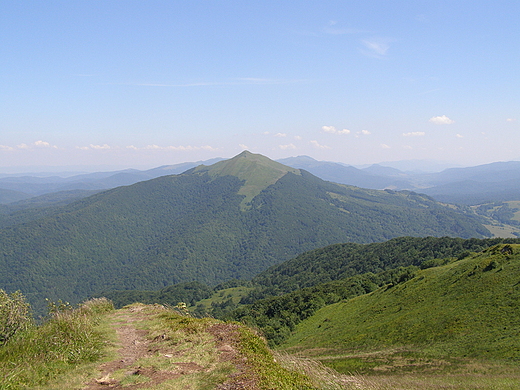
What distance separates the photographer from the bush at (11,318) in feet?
38.9

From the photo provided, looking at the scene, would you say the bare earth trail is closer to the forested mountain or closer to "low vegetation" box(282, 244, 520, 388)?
"low vegetation" box(282, 244, 520, 388)

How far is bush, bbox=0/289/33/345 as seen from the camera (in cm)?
1184

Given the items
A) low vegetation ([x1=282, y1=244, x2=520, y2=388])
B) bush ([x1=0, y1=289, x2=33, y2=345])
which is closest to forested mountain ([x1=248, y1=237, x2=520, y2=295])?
low vegetation ([x1=282, y1=244, x2=520, y2=388])

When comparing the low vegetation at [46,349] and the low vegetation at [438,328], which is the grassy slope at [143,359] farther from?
the low vegetation at [438,328]

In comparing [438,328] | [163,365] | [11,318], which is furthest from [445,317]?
[11,318]

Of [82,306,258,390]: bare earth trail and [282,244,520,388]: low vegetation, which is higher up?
[82,306,258,390]: bare earth trail

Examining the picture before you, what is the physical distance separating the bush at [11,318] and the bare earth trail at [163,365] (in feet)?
13.3

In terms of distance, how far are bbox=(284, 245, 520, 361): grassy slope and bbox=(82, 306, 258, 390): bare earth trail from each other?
70.4 ft

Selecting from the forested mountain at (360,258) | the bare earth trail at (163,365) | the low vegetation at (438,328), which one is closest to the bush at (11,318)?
the bare earth trail at (163,365)

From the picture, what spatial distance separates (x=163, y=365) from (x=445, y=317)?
3172 cm

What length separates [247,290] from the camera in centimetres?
16712

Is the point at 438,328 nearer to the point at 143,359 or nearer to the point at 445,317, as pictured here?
the point at 445,317

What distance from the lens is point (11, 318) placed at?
1195 cm

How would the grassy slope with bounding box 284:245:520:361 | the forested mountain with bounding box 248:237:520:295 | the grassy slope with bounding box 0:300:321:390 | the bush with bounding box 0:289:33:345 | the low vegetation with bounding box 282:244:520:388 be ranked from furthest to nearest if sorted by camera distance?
the forested mountain with bounding box 248:237:520:295 < the grassy slope with bounding box 284:245:520:361 < the low vegetation with bounding box 282:244:520:388 < the bush with bounding box 0:289:33:345 < the grassy slope with bounding box 0:300:321:390
